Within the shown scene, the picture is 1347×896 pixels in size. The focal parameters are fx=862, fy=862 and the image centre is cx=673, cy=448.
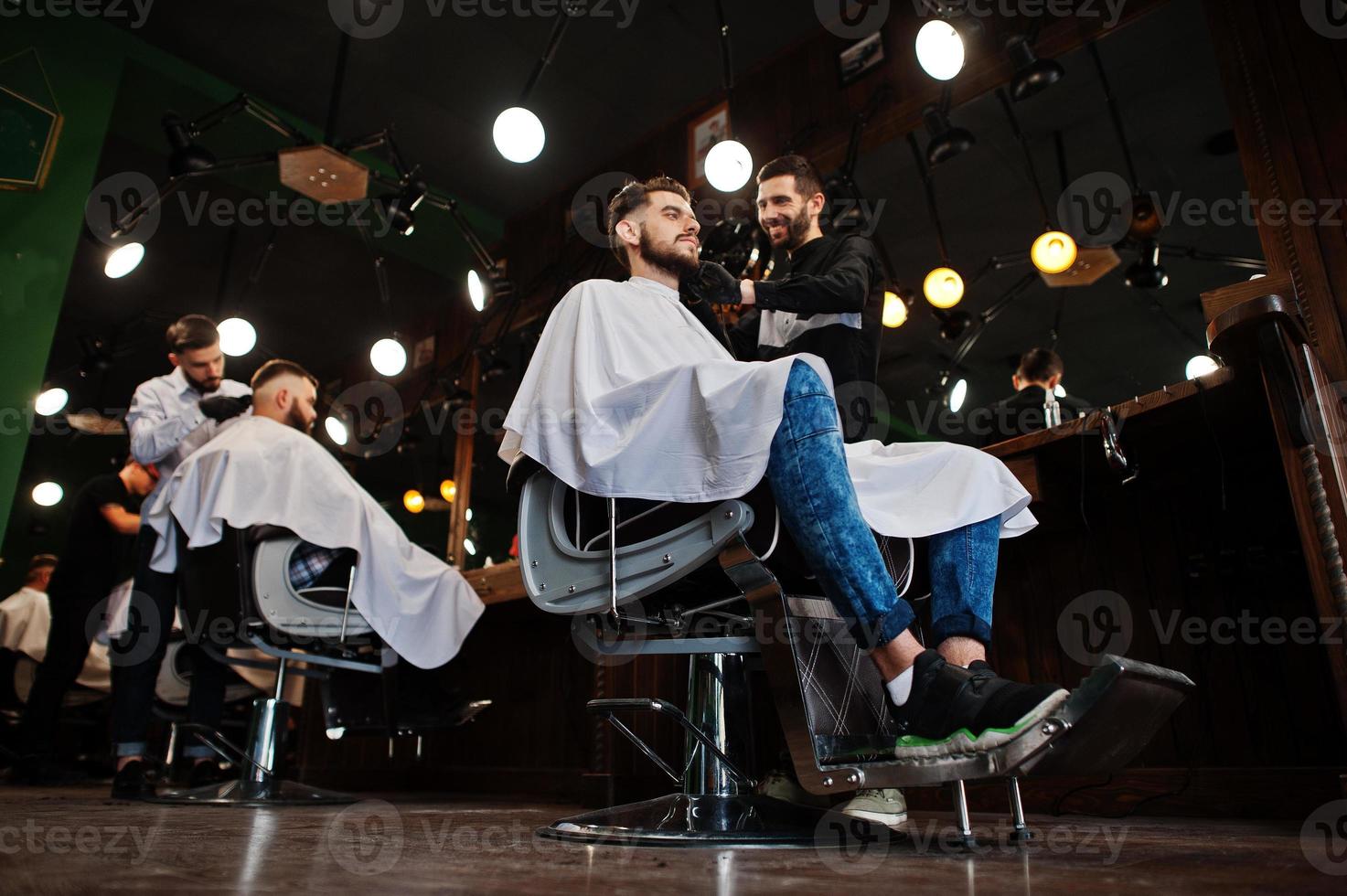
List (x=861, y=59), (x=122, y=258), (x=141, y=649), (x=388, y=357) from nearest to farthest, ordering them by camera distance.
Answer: (x=141, y=649) → (x=861, y=59) → (x=122, y=258) → (x=388, y=357)

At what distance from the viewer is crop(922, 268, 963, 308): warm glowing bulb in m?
4.87

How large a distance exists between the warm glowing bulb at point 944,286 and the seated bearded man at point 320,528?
134 inches

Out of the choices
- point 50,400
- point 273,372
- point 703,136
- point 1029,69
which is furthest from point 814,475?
→ point 50,400

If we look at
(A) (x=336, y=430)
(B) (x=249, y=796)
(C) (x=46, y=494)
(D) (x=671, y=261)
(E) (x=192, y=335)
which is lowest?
(B) (x=249, y=796)

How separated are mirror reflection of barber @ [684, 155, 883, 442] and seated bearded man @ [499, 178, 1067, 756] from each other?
0.16 metres

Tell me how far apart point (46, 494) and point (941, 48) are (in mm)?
9824

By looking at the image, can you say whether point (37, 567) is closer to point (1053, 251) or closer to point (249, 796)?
point (249, 796)

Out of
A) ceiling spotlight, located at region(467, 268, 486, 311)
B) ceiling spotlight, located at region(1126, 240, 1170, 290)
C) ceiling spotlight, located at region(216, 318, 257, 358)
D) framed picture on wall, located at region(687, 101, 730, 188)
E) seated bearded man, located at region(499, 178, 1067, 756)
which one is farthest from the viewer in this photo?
ceiling spotlight, located at region(216, 318, 257, 358)

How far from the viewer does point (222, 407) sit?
2783mm

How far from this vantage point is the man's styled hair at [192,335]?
312 cm

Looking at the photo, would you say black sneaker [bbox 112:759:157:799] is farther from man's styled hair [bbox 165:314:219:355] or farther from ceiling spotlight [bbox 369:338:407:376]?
ceiling spotlight [bbox 369:338:407:376]

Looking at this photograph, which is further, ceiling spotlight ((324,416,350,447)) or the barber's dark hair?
ceiling spotlight ((324,416,350,447))

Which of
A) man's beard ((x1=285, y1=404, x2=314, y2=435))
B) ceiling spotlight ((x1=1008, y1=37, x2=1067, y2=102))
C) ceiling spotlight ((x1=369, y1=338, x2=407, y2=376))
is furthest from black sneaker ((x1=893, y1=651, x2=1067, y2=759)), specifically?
ceiling spotlight ((x1=369, y1=338, x2=407, y2=376))

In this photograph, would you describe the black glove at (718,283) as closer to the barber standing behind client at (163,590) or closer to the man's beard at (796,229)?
the man's beard at (796,229)
